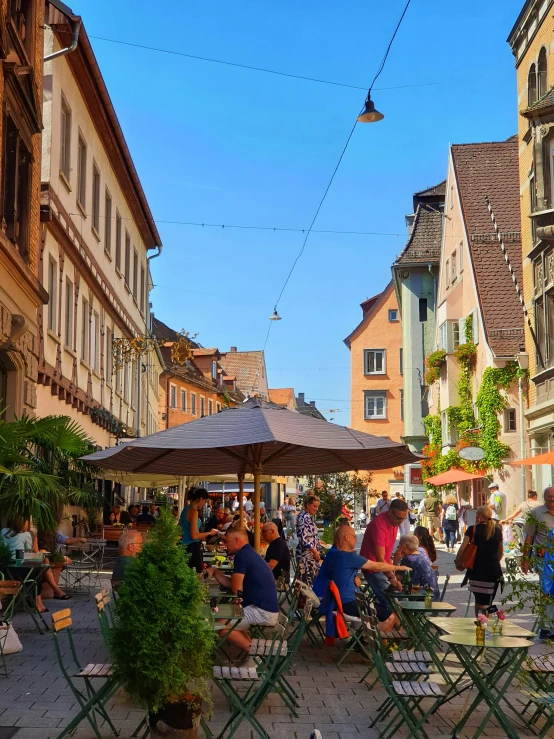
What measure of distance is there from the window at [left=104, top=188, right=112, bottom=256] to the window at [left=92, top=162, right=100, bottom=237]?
138cm

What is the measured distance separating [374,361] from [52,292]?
43.4m

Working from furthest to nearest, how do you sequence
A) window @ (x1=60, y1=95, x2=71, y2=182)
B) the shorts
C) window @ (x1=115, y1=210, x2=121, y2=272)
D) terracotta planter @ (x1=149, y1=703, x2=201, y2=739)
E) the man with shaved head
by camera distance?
window @ (x1=115, y1=210, x2=121, y2=272)
window @ (x1=60, y1=95, x2=71, y2=182)
the man with shaved head
the shorts
terracotta planter @ (x1=149, y1=703, x2=201, y2=739)

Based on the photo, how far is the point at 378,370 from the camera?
62.7 meters

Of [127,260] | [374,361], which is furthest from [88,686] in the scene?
[374,361]

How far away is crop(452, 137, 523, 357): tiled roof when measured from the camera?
34094 mm

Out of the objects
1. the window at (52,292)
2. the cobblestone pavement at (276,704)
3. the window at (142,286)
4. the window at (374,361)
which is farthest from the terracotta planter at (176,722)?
the window at (374,361)

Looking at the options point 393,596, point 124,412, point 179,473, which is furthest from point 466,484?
point 393,596

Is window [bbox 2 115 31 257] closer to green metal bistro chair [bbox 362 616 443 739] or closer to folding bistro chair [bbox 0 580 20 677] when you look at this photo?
folding bistro chair [bbox 0 580 20 677]

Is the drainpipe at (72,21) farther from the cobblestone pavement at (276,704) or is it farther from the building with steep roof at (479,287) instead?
the building with steep roof at (479,287)

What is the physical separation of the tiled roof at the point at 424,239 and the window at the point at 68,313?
2751 cm

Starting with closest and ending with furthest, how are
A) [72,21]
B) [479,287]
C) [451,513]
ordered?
1. [72,21]
2. [451,513]
3. [479,287]

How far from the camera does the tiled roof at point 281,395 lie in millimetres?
101275

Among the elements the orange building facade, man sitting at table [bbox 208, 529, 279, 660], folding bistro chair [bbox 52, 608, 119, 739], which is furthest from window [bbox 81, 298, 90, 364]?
the orange building facade

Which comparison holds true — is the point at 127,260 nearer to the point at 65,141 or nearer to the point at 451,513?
the point at 65,141
